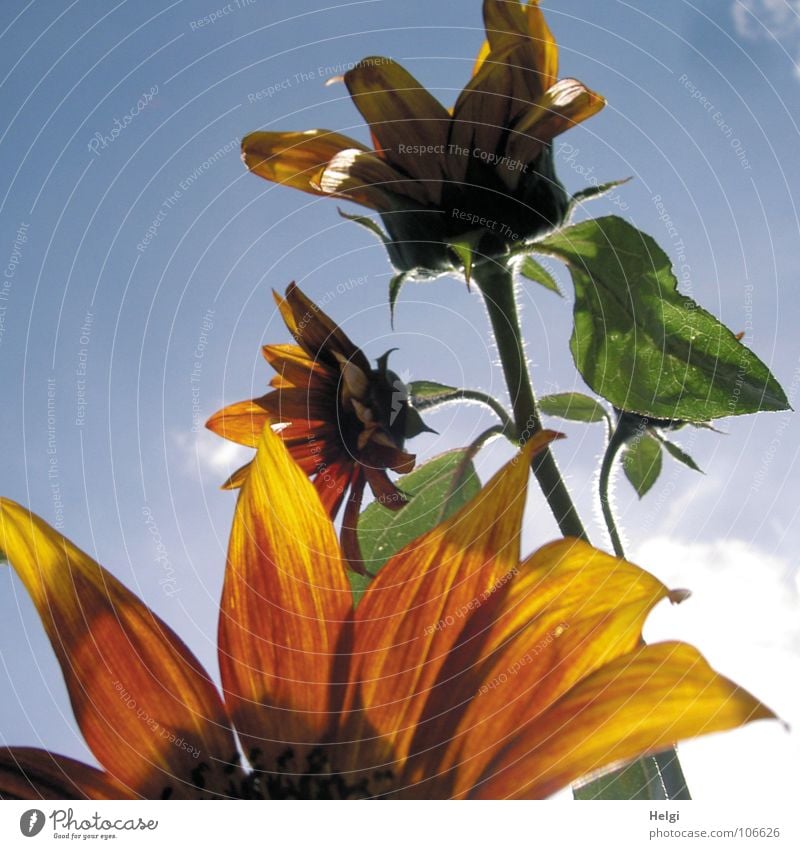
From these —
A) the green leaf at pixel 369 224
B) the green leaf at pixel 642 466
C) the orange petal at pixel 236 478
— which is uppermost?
the green leaf at pixel 369 224

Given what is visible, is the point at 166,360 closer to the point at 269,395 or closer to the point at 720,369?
the point at 269,395

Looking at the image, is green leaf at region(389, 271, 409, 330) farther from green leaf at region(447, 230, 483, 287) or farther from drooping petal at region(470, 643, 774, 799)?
drooping petal at region(470, 643, 774, 799)

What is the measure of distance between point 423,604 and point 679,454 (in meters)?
0.15

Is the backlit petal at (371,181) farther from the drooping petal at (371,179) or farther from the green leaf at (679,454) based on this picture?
the green leaf at (679,454)

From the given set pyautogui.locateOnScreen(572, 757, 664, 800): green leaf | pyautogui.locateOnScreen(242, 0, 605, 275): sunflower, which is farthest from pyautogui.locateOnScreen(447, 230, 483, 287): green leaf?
pyautogui.locateOnScreen(572, 757, 664, 800): green leaf

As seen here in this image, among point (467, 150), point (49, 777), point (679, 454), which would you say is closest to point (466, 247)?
point (467, 150)

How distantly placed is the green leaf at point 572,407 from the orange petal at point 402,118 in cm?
11

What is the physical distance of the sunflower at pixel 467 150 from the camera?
319 mm

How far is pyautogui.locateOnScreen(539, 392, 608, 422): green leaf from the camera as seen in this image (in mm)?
378

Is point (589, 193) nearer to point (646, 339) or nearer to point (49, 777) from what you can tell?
point (646, 339)

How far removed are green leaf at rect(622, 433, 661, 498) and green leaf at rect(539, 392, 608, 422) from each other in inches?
0.9

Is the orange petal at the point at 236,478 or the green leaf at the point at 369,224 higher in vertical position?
the green leaf at the point at 369,224

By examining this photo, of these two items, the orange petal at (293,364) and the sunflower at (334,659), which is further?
the orange petal at (293,364)

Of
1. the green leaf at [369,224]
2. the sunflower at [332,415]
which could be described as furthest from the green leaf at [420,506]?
the green leaf at [369,224]
